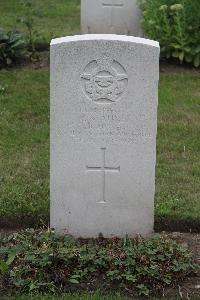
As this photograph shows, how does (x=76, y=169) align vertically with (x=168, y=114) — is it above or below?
above

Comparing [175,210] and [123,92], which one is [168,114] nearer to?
[175,210]

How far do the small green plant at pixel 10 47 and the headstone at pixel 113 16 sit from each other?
4.07 ft

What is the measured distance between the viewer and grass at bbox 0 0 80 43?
1045cm

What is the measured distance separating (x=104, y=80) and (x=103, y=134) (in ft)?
1.09

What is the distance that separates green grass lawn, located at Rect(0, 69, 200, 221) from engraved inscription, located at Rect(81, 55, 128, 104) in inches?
40.8

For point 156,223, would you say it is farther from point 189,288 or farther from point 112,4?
point 112,4

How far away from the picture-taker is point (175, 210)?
546 cm

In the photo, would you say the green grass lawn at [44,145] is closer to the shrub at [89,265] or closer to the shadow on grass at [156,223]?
Result: the shadow on grass at [156,223]

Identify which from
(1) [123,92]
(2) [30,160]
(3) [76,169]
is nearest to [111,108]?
(1) [123,92]

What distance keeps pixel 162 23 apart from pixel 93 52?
432 cm

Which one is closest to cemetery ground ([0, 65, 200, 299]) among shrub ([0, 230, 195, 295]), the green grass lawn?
the green grass lawn

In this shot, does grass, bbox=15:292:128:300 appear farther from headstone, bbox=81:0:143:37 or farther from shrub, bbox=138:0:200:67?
headstone, bbox=81:0:143:37

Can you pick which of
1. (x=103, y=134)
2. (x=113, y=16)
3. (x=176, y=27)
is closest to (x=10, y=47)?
(x=113, y=16)

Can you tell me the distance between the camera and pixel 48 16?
11484 millimetres
